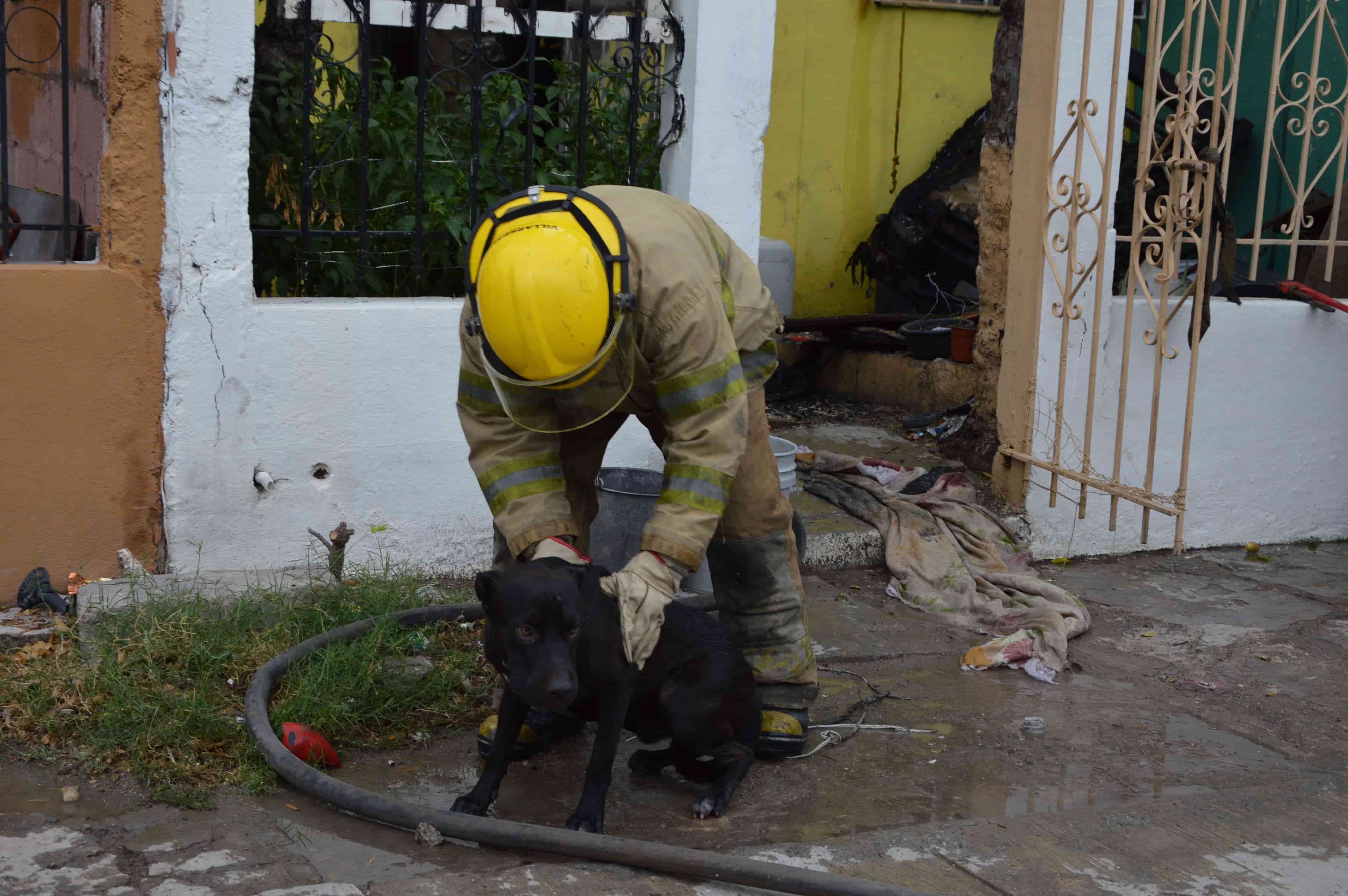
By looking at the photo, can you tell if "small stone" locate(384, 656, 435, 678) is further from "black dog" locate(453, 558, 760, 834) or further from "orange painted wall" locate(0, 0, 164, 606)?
"orange painted wall" locate(0, 0, 164, 606)

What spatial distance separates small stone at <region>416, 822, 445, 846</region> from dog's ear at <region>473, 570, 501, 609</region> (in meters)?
0.57

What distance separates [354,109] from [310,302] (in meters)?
0.84

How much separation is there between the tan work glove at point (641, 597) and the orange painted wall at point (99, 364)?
2287mm

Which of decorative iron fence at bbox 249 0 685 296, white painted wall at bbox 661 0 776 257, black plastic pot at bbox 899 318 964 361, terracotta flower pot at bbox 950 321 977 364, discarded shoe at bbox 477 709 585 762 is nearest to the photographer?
discarded shoe at bbox 477 709 585 762

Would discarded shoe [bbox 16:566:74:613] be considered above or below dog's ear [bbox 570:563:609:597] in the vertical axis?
below

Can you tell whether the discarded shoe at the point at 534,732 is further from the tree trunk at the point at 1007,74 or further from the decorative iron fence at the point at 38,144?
the tree trunk at the point at 1007,74

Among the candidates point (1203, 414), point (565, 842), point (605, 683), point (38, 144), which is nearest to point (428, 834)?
point (565, 842)

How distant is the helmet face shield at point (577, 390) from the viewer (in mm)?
2793

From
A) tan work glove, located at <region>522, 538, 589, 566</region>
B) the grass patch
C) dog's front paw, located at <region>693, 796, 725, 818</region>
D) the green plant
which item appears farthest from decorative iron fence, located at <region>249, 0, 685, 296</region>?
dog's front paw, located at <region>693, 796, 725, 818</region>

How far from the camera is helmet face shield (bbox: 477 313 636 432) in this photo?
2793 mm

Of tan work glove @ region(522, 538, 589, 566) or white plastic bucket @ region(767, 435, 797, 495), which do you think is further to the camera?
white plastic bucket @ region(767, 435, 797, 495)

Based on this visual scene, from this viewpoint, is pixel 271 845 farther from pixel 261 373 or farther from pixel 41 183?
pixel 41 183

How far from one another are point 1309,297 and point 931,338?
2354mm

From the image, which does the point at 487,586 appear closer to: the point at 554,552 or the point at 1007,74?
the point at 554,552
